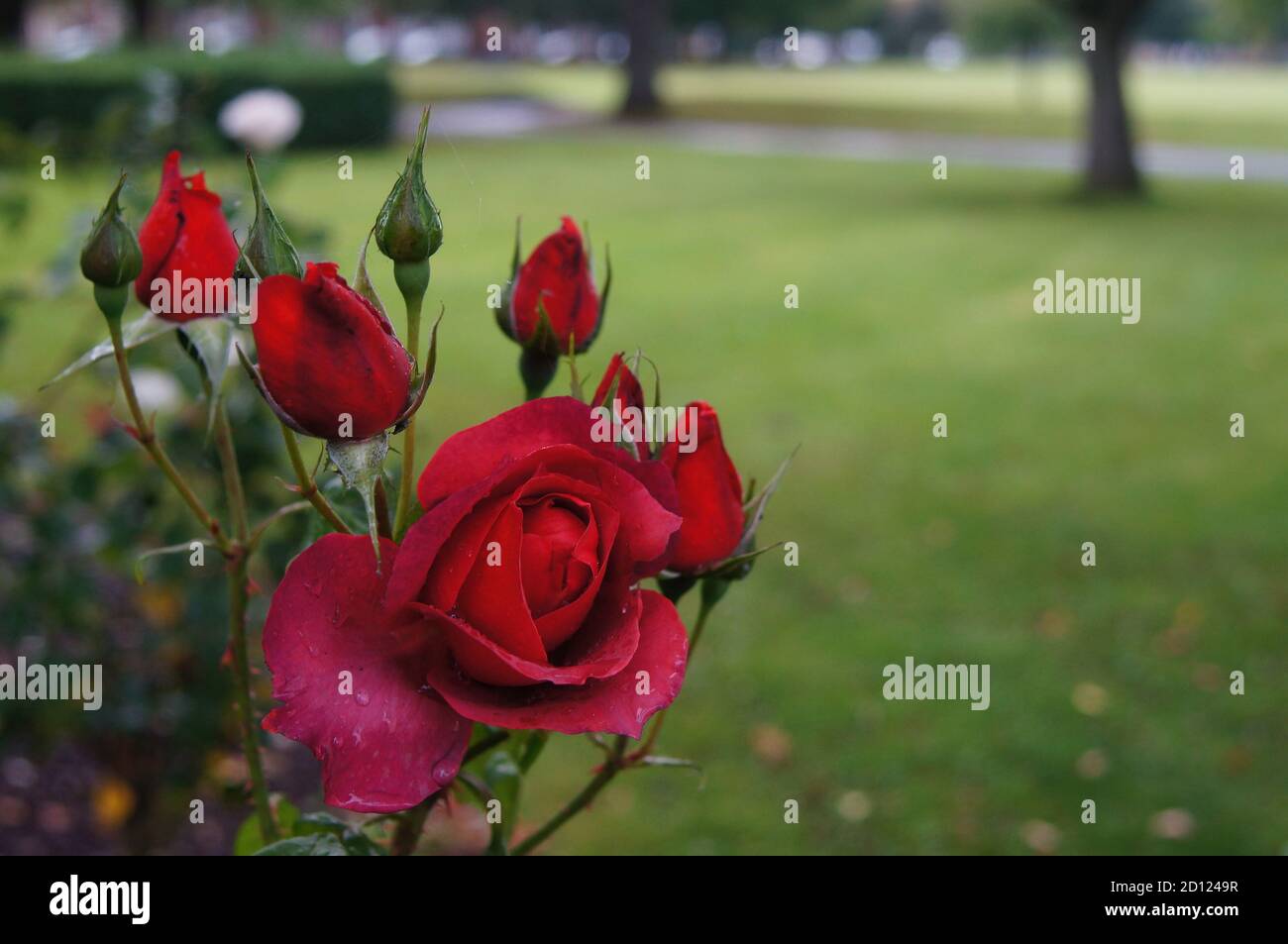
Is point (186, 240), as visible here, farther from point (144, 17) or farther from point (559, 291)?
point (144, 17)

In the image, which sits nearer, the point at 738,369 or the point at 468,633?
the point at 468,633

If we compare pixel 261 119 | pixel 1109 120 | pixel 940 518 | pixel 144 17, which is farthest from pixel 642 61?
pixel 261 119

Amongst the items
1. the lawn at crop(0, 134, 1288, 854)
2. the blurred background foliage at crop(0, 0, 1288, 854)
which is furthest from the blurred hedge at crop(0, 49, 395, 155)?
the lawn at crop(0, 134, 1288, 854)

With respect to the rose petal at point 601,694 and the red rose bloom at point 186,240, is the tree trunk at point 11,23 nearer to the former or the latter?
the red rose bloom at point 186,240

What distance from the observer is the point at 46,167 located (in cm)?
225

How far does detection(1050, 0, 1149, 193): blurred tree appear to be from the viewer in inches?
637

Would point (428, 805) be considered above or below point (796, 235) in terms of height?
below

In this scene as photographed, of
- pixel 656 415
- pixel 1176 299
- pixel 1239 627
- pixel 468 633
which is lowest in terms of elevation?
pixel 1239 627

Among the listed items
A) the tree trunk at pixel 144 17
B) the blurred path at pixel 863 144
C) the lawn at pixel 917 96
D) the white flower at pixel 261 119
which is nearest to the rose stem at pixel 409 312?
the white flower at pixel 261 119

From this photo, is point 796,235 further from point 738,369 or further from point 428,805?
point 428,805

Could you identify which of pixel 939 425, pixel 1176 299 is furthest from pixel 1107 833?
pixel 1176 299

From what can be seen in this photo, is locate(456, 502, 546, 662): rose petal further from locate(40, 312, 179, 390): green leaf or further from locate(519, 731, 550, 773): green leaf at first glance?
locate(40, 312, 179, 390): green leaf

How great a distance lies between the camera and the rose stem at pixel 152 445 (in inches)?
32.5

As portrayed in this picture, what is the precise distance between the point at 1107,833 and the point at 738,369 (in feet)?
15.9
